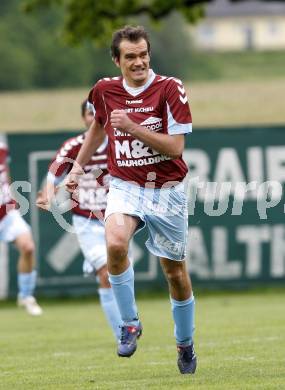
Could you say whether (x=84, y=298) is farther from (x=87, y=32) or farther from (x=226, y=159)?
(x=87, y=32)

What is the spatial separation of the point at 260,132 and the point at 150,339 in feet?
23.1

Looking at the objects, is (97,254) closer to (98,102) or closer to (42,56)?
(98,102)

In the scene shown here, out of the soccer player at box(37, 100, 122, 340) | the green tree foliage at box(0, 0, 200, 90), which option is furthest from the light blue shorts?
the green tree foliage at box(0, 0, 200, 90)

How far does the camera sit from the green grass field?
27.4 ft

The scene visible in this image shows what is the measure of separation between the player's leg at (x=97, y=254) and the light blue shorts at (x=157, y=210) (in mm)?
2604

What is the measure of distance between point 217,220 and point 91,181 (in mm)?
6530

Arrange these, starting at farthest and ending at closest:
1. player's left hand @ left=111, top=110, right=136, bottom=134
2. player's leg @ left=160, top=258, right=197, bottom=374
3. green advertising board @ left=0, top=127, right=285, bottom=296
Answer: green advertising board @ left=0, top=127, right=285, bottom=296 → player's leg @ left=160, top=258, right=197, bottom=374 → player's left hand @ left=111, top=110, right=136, bottom=134

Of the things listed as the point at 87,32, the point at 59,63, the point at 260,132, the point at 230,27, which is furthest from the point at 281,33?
the point at 260,132

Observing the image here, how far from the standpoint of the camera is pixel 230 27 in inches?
4978

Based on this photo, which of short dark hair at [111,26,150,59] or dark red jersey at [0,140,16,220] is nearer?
short dark hair at [111,26,150,59]

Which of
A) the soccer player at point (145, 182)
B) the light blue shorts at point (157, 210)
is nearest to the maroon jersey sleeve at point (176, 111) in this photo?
the soccer player at point (145, 182)

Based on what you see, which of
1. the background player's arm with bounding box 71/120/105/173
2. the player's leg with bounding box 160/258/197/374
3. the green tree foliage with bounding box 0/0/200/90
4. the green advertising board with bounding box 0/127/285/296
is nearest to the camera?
the player's leg with bounding box 160/258/197/374

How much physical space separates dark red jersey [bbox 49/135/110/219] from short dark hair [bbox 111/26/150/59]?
9.45 feet

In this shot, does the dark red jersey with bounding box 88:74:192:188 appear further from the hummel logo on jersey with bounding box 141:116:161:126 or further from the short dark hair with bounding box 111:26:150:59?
the short dark hair with bounding box 111:26:150:59
